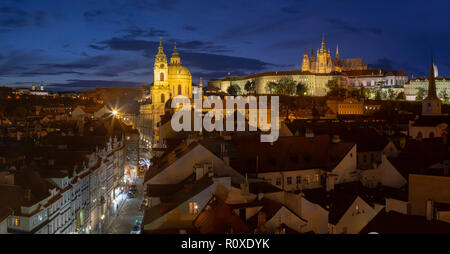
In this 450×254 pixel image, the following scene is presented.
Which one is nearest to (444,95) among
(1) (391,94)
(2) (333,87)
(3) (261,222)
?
(1) (391,94)

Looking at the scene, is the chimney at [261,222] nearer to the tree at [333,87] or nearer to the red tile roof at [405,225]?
the red tile roof at [405,225]

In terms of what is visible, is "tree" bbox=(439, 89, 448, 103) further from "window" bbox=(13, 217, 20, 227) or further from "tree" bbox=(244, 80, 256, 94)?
"window" bbox=(13, 217, 20, 227)

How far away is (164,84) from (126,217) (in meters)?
74.2

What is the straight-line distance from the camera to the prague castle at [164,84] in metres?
113

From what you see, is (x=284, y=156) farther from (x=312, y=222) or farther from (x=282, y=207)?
(x=282, y=207)

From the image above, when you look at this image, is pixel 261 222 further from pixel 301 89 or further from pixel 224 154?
pixel 301 89

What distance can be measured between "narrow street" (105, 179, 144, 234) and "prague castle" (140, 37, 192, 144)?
63370 millimetres

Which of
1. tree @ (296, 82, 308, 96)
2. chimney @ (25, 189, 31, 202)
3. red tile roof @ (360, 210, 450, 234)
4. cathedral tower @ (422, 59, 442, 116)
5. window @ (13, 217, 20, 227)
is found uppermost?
tree @ (296, 82, 308, 96)

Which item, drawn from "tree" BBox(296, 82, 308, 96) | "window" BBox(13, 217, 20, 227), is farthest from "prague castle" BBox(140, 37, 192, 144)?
"window" BBox(13, 217, 20, 227)

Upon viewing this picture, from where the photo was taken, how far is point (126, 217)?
138 ft

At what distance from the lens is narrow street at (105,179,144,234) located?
38.2 metres

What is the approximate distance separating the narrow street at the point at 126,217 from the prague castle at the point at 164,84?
63370 millimetres
